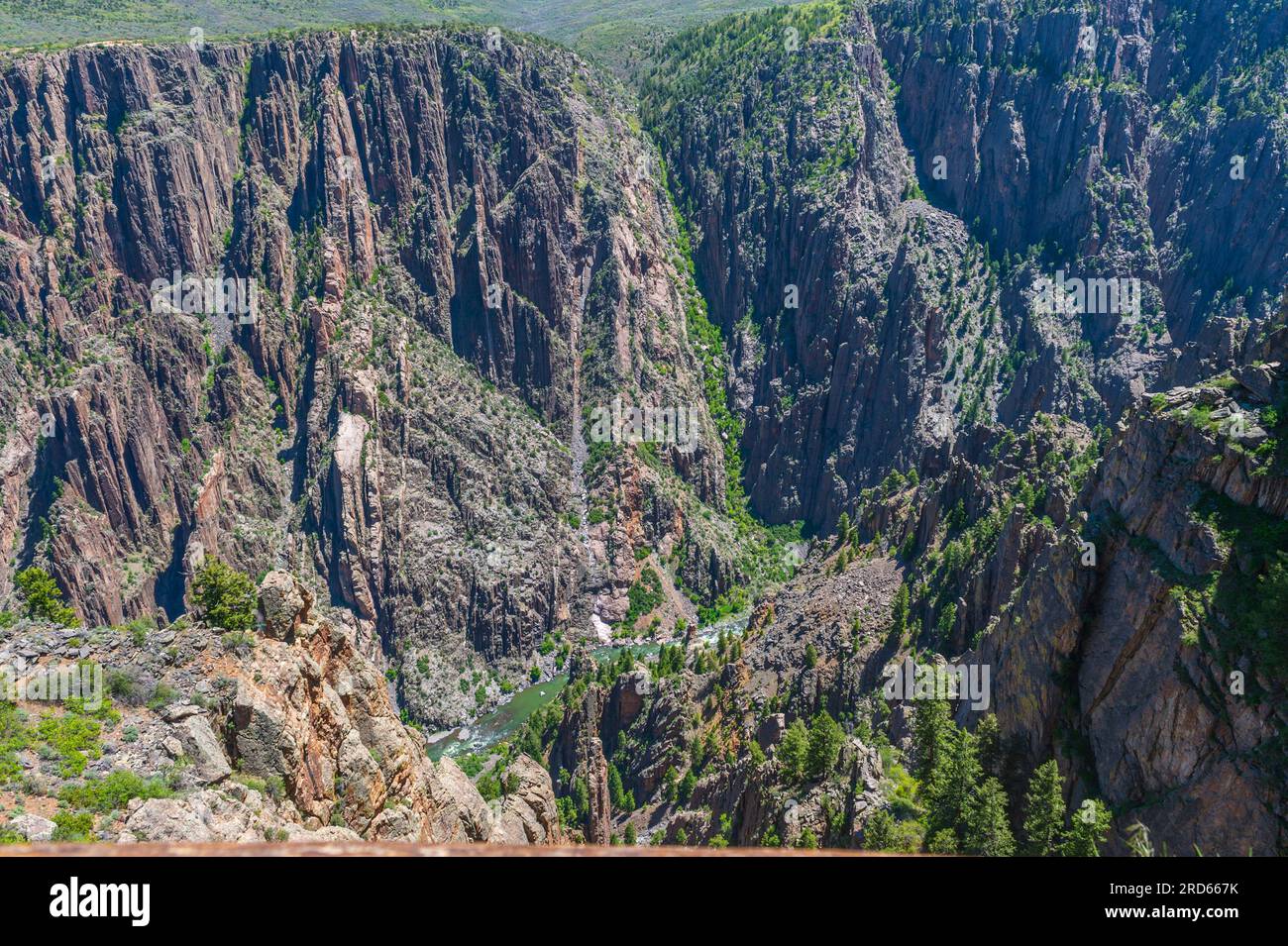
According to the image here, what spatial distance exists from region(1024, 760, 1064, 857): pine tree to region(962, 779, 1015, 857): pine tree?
3.46 feet

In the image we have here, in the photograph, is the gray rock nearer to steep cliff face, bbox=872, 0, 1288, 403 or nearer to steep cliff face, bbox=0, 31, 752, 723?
steep cliff face, bbox=0, 31, 752, 723

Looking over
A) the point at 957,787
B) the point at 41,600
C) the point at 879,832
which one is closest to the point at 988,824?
the point at 957,787

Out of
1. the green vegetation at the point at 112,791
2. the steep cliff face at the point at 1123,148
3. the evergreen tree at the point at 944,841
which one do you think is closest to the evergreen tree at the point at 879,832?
the evergreen tree at the point at 944,841

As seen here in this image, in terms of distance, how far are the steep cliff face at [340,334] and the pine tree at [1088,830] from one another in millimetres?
108181

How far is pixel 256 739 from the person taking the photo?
87.1ft

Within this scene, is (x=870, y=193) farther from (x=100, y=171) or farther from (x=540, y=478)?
(x=100, y=171)

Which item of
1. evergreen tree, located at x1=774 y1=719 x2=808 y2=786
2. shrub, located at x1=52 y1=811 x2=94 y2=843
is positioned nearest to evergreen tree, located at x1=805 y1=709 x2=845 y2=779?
evergreen tree, located at x1=774 y1=719 x2=808 y2=786

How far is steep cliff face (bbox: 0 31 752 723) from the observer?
129 m

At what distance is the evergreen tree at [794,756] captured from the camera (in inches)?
2275

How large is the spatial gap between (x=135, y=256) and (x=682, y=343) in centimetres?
9450

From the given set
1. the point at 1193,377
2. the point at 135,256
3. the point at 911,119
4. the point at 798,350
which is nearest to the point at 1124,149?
the point at 911,119

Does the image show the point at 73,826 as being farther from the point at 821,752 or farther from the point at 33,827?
the point at 821,752

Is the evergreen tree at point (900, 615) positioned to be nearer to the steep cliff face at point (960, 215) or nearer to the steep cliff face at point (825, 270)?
the steep cliff face at point (960, 215)

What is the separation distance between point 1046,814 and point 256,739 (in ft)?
99.7
